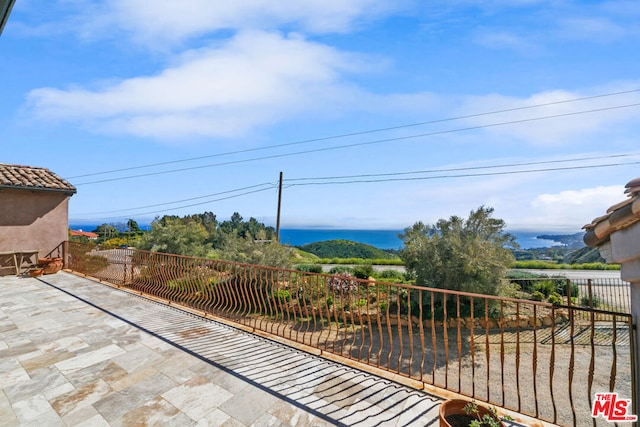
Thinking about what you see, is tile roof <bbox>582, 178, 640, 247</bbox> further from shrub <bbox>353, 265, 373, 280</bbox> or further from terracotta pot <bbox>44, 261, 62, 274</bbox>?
terracotta pot <bbox>44, 261, 62, 274</bbox>

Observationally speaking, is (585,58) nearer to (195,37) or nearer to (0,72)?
(195,37)

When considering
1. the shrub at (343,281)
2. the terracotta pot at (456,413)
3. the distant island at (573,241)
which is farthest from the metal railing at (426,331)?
the distant island at (573,241)

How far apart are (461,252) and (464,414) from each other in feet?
23.0

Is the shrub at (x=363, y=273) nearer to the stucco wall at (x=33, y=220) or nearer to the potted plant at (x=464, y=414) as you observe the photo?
the potted plant at (x=464, y=414)

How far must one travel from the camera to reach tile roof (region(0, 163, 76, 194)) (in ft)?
28.2

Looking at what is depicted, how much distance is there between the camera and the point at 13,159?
33.6 ft

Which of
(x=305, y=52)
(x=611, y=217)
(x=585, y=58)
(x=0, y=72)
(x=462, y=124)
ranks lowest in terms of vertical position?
(x=611, y=217)

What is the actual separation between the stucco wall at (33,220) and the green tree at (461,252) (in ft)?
35.5

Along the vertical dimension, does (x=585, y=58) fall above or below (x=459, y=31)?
below

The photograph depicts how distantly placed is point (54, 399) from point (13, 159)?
11555 mm

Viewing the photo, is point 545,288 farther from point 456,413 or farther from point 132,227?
point 132,227

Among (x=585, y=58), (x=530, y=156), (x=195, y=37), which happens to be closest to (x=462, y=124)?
(x=530, y=156)

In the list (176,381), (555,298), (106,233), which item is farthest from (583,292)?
(106,233)

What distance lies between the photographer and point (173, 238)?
40.8 feet
